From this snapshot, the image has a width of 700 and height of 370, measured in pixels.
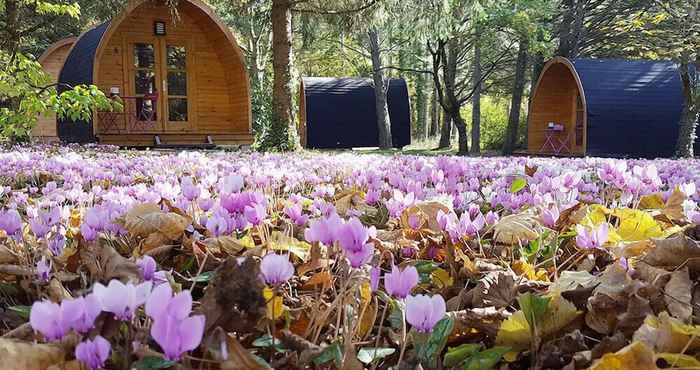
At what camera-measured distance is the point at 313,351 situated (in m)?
0.83

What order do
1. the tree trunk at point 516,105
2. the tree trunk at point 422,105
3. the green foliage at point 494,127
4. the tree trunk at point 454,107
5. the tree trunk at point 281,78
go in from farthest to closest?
the tree trunk at point 422,105
the green foliage at point 494,127
the tree trunk at point 454,107
the tree trunk at point 516,105
the tree trunk at point 281,78

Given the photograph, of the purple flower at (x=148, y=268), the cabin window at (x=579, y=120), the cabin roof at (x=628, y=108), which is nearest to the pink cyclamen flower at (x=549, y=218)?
the purple flower at (x=148, y=268)

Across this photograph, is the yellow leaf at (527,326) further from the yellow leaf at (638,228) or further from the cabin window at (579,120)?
the cabin window at (579,120)

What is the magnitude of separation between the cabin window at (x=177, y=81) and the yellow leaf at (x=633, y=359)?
19.4 m

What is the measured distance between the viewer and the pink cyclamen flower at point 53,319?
0.68 metres

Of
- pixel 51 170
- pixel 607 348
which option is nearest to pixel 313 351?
pixel 607 348

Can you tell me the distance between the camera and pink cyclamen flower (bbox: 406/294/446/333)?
80 centimetres

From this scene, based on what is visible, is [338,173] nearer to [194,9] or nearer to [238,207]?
[238,207]

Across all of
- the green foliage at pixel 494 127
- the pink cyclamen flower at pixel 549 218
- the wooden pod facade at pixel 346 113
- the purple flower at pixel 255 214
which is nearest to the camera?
the purple flower at pixel 255 214

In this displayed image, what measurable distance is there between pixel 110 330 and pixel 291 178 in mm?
2873

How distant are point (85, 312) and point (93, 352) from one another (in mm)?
61

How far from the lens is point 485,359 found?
85cm

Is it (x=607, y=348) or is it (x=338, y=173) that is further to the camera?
(x=338, y=173)

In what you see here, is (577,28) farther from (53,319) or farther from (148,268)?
(53,319)
